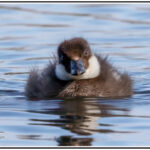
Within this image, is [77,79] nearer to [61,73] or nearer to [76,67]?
[61,73]

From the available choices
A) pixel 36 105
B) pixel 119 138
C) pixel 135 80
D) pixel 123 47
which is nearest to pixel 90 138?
pixel 119 138

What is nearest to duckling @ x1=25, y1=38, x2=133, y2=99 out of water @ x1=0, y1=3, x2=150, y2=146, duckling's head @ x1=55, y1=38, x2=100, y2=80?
duckling's head @ x1=55, y1=38, x2=100, y2=80

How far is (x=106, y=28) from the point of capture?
1612 centimetres

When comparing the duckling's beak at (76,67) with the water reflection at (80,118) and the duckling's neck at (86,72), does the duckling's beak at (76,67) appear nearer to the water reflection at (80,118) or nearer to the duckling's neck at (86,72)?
the duckling's neck at (86,72)

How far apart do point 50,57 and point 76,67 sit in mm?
3563

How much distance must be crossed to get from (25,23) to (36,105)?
6612 mm

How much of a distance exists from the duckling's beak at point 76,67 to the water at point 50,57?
0.53m

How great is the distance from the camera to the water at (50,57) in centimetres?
874

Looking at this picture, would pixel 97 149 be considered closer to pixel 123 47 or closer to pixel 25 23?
pixel 123 47

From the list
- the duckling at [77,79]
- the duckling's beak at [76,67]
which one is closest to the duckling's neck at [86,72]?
the duckling at [77,79]

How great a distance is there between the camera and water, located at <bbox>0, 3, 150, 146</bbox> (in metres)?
8.74

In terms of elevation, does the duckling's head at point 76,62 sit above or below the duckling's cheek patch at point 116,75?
above

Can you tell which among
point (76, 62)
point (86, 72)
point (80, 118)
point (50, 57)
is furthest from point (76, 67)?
point (50, 57)

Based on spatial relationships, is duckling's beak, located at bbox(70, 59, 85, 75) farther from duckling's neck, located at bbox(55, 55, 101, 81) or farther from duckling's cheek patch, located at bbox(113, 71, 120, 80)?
duckling's cheek patch, located at bbox(113, 71, 120, 80)
